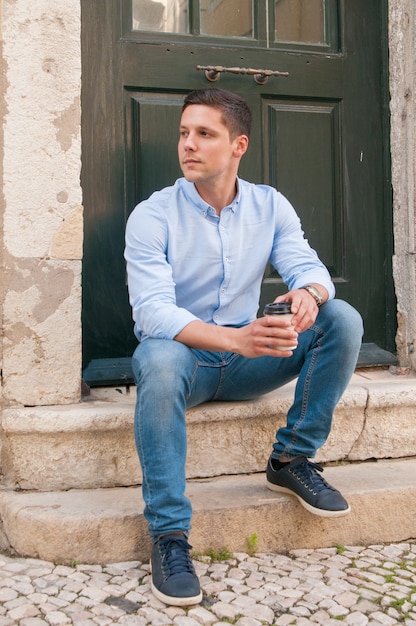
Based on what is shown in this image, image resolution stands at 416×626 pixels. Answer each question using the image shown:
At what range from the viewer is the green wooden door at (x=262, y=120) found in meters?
3.43

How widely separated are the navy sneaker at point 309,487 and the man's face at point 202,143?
44.0 inches

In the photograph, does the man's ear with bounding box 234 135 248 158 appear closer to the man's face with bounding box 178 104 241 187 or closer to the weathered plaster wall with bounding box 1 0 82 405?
the man's face with bounding box 178 104 241 187

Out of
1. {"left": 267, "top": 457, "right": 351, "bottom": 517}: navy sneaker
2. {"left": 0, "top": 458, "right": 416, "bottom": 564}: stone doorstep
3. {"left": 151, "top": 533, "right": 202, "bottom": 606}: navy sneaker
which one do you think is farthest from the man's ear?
{"left": 151, "top": 533, "right": 202, "bottom": 606}: navy sneaker

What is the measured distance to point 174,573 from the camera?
2.40m

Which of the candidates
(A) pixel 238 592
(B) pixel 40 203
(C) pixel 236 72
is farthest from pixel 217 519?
(C) pixel 236 72

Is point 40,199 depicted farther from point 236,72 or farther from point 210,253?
point 236,72

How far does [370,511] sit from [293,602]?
2.03ft

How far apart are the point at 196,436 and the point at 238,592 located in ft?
2.39

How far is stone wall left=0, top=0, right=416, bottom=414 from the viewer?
2953 mm

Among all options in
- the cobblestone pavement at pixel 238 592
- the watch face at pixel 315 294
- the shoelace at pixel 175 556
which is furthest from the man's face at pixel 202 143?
the cobblestone pavement at pixel 238 592

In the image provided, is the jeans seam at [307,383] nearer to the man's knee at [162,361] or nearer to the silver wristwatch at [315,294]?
the silver wristwatch at [315,294]

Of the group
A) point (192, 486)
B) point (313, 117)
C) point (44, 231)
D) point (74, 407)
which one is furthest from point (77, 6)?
point (192, 486)

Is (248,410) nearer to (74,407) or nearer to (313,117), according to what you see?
(74,407)

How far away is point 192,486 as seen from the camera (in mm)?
3014
